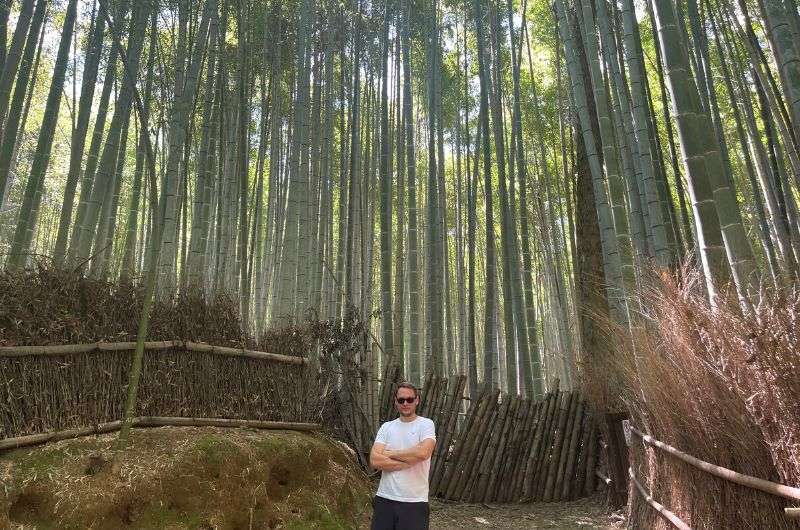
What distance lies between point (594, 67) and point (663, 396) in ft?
9.83

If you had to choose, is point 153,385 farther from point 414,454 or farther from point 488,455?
point 488,455

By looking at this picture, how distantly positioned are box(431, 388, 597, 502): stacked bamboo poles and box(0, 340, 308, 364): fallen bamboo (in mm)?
1750

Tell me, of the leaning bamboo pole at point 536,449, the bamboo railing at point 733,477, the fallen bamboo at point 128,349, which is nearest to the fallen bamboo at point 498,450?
the leaning bamboo pole at point 536,449

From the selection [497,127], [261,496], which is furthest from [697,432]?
[497,127]

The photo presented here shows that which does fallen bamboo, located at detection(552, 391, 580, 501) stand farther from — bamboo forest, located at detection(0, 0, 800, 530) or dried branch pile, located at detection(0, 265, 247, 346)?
dried branch pile, located at detection(0, 265, 247, 346)

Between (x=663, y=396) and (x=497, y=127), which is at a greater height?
(x=497, y=127)

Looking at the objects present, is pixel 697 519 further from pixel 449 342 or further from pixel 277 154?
pixel 449 342

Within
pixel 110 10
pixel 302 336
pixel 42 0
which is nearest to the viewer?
pixel 302 336

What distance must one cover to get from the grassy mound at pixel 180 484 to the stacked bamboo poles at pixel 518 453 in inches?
55.5

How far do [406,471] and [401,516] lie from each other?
0.16m

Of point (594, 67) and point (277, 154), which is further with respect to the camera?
point (277, 154)

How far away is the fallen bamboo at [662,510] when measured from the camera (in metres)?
2.45

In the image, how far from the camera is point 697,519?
7.54ft

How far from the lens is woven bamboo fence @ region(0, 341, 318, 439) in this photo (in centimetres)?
289
